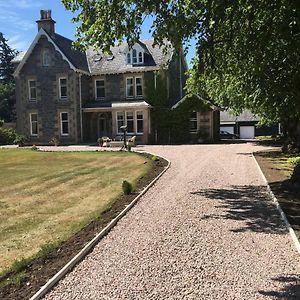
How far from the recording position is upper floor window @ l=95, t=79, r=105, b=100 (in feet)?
138

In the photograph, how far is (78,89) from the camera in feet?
133

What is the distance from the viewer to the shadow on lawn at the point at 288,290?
519cm

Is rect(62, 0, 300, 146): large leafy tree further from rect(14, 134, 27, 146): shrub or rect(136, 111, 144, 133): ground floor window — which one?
rect(14, 134, 27, 146): shrub

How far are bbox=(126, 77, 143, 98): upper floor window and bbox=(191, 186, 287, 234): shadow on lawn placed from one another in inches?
1084

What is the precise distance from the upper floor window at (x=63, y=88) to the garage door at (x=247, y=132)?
2865 cm

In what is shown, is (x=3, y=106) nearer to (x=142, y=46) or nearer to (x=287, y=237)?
(x=142, y=46)

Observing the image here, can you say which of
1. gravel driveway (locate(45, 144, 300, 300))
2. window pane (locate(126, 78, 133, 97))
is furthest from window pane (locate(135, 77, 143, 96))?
gravel driveway (locate(45, 144, 300, 300))

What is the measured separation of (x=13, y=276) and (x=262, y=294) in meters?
3.36

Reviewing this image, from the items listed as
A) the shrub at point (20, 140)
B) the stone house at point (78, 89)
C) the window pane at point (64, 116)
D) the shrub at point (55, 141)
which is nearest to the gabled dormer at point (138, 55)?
the stone house at point (78, 89)

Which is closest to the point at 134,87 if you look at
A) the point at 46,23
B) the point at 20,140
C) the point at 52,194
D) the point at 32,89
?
the point at 32,89

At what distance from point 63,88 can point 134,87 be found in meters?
6.86

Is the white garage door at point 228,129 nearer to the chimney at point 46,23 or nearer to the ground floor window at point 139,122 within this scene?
the ground floor window at point 139,122

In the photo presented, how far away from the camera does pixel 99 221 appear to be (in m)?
9.30

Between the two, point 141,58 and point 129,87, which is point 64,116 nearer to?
point 129,87
